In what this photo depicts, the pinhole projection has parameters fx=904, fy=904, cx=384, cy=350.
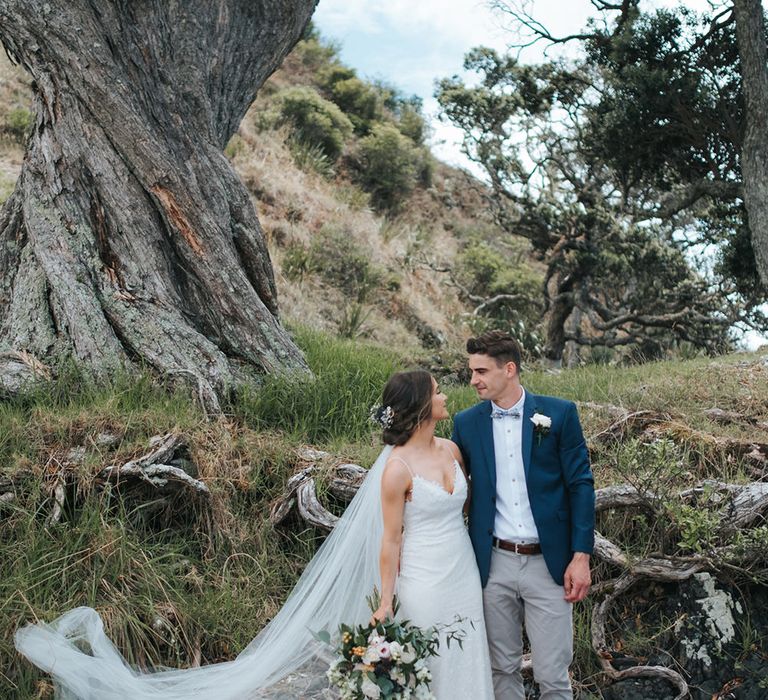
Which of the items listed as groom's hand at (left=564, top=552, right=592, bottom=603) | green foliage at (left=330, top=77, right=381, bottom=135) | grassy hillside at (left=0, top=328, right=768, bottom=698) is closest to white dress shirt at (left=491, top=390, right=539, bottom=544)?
groom's hand at (left=564, top=552, right=592, bottom=603)

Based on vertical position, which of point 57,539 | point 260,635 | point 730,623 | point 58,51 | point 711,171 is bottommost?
point 57,539

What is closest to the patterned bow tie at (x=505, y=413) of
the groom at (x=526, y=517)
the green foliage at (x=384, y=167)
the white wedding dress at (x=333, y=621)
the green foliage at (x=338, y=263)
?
the groom at (x=526, y=517)

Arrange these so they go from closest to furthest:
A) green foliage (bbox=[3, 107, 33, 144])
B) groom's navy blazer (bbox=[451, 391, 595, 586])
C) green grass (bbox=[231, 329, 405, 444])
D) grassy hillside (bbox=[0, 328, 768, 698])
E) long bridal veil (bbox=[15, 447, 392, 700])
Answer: groom's navy blazer (bbox=[451, 391, 595, 586]) < long bridal veil (bbox=[15, 447, 392, 700]) < grassy hillside (bbox=[0, 328, 768, 698]) < green grass (bbox=[231, 329, 405, 444]) < green foliage (bbox=[3, 107, 33, 144])

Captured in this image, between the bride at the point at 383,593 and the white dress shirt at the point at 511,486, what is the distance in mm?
194

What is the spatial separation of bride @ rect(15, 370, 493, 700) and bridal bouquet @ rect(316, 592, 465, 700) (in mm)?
155

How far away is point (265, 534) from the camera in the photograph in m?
6.48

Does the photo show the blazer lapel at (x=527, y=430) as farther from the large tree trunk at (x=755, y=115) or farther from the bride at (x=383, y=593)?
the large tree trunk at (x=755, y=115)

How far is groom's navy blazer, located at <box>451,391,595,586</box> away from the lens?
14.3 ft

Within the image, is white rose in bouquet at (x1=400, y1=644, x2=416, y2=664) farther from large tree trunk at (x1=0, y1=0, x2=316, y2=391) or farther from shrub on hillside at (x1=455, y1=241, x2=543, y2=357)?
shrub on hillside at (x1=455, y1=241, x2=543, y2=357)

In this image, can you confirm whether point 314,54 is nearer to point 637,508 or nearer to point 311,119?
point 311,119

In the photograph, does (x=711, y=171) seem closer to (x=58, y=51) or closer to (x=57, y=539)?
(x=58, y=51)

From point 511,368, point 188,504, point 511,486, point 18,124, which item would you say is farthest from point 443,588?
point 18,124

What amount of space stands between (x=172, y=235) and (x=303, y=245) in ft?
32.5

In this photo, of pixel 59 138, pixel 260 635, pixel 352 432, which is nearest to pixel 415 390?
pixel 260 635
